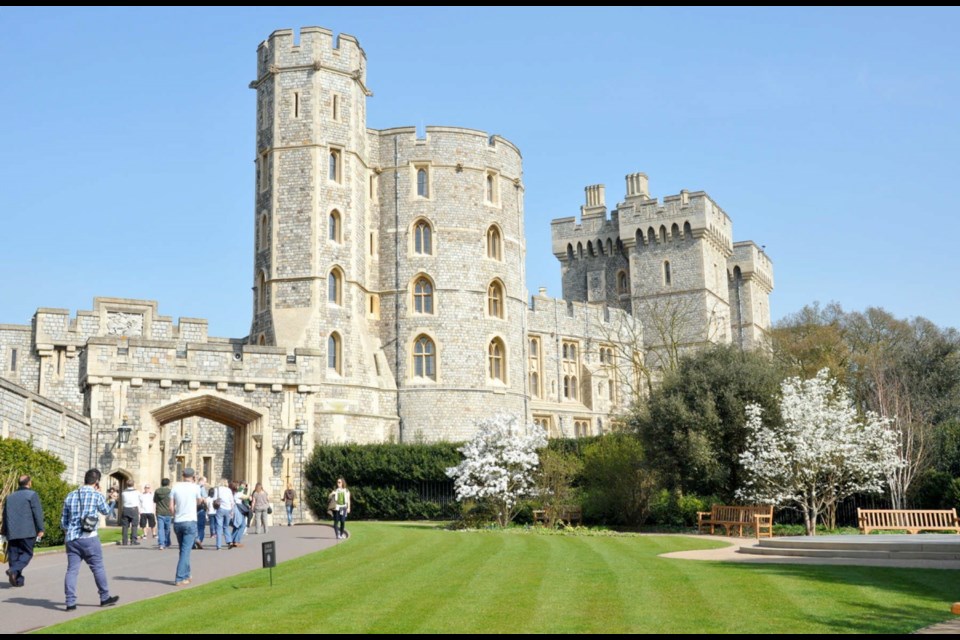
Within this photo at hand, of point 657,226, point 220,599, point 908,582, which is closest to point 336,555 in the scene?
point 220,599

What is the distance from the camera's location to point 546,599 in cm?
1027

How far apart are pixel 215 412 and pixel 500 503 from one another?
360 inches

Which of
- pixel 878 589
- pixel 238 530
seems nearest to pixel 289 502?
pixel 238 530

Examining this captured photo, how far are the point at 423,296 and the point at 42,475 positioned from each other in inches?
801

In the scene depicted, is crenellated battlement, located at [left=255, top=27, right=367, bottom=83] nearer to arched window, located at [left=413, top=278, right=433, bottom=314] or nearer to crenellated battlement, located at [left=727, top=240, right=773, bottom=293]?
arched window, located at [left=413, top=278, right=433, bottom=314]

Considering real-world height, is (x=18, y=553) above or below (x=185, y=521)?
below

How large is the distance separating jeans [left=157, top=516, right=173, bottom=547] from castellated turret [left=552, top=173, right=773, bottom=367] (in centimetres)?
3768

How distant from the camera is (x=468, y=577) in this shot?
40.5ft

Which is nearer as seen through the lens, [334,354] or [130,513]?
[130,513]

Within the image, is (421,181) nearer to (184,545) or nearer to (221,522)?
(221,522)

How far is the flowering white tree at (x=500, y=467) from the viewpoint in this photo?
24016 mm

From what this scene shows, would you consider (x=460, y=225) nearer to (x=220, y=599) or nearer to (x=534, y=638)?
(x=220, y=599)

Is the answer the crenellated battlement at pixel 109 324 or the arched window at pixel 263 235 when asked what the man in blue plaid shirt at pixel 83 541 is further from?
the arched window at pixel 263 235

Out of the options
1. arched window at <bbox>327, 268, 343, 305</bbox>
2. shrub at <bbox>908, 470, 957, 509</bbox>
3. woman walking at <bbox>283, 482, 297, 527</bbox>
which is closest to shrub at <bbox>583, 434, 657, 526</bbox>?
shrub at <bbox>908, 470, 957, 509</bbox>
